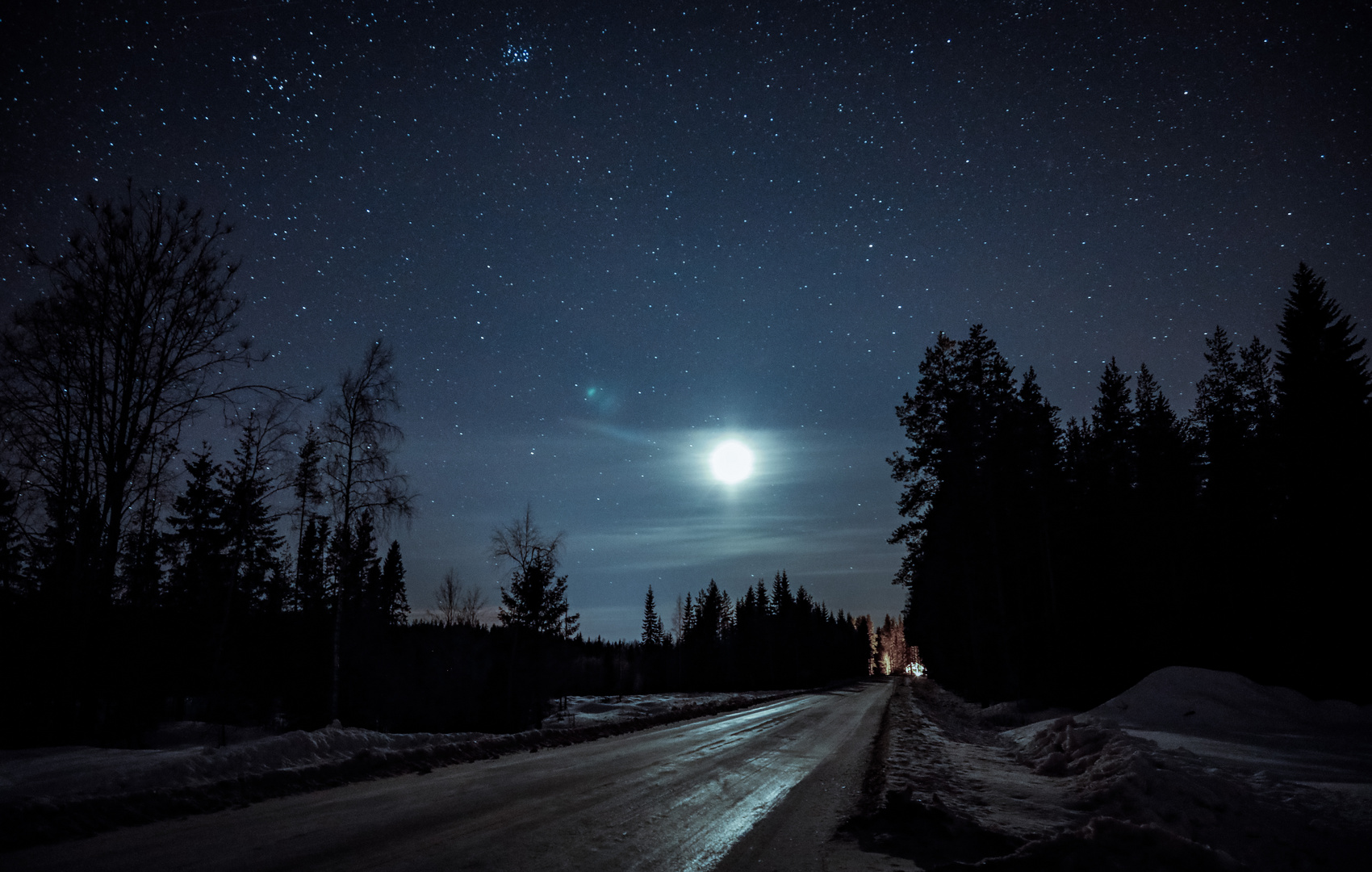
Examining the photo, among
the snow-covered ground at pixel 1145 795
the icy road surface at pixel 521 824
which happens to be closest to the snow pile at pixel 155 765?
the icy road surface at pixel 521 824

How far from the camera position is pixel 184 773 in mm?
7641

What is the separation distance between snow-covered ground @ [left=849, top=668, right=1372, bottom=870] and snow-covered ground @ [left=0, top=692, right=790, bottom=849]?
7.03 m

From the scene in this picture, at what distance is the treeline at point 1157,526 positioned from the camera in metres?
22.7

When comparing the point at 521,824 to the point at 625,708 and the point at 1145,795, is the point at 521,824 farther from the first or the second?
the point at 625,708

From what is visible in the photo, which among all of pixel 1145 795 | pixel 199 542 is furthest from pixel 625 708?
pixel 1145 795

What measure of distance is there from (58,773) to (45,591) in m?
7.24

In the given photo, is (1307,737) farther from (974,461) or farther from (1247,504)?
(1247,504)

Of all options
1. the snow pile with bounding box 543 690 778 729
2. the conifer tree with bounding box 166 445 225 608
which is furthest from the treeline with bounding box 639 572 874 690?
the conifer tree with bounding box 166 445 225 608

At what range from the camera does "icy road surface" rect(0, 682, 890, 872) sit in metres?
4.94

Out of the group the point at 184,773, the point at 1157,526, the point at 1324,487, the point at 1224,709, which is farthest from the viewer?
the point at 1157,526

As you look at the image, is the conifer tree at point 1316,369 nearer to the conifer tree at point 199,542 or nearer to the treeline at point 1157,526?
the treeline at point 1157,526

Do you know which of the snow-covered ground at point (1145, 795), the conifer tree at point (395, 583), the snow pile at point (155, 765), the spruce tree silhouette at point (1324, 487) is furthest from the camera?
the conifer tree at point (395, 583)

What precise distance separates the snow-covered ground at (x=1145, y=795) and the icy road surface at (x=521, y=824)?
114 cm

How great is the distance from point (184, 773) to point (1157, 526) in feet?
136
